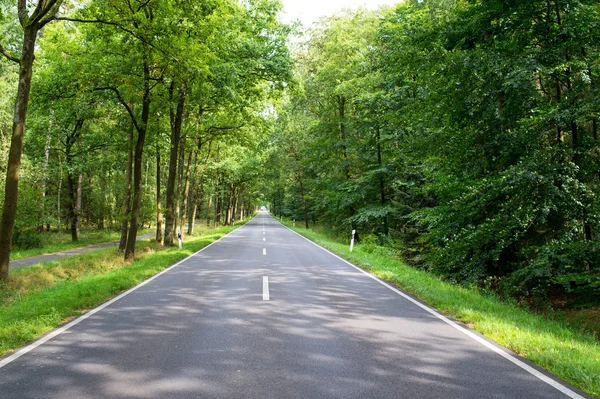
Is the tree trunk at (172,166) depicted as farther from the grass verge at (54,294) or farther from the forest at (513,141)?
the forest at (513,141)

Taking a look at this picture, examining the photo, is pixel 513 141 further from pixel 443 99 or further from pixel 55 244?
pixel 55 244

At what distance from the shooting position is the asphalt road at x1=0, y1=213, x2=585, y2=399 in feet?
11.5

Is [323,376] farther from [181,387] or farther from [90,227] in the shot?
[90,227]

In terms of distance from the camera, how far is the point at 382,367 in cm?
404

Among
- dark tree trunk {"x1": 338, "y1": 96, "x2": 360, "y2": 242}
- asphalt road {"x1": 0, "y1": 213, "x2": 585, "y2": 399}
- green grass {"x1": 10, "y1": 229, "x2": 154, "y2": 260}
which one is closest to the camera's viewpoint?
asphalt road {"x1": 0, "y1": 213, "x2": 585, "y2": 399}

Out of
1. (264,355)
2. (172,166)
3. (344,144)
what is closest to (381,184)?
(344,144)

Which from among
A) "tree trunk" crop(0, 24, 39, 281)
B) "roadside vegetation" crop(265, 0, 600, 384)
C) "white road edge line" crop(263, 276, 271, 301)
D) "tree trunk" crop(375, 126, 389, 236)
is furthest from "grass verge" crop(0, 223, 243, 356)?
"tree trunk" crop(375, 126, 389, 236)

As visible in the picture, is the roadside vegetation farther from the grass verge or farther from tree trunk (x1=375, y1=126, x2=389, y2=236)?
tree trunk (x1=375, y1=126, x2=389, y2=236)

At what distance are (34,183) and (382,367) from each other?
23.7 m

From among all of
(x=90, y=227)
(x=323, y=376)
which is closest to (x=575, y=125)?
(x=323, y=376)

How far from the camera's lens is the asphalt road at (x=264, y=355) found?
3.50 metres

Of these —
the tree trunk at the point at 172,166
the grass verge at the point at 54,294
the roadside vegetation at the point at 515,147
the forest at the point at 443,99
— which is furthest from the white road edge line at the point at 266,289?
the tree trunk at the point at 172,166

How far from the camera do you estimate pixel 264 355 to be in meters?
4.35

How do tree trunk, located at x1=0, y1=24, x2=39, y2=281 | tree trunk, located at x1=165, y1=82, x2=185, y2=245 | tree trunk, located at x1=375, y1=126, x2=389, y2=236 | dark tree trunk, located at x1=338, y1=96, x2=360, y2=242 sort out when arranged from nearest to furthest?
tree trunk, located at x1=0, y1=24, x2=39, y2=281 → tree trunk, located at x1=165, y1=82, x2=185, y2=245 → tree trunk, located at x1=375, y1=126, x2=389, y2=236 → dark tree trunk, located at x1=338, y1=96, x2=360, y2=242
